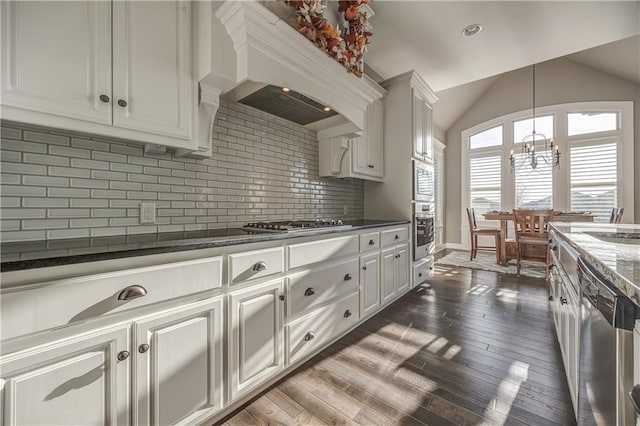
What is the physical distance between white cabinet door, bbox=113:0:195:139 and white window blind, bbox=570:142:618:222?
22.9ft

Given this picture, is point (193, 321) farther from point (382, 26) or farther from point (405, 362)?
point (382, 26)

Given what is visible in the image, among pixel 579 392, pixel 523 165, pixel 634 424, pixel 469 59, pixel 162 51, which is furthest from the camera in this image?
pixel 523 165

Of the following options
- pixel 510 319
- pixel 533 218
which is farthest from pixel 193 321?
pixel 533 218

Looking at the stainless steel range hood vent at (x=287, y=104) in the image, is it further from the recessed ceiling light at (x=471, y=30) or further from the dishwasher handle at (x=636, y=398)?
the dishwasher handle at (x=636, y=398)

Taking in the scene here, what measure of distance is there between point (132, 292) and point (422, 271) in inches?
125

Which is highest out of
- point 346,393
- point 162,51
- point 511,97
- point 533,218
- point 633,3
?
point 511,97

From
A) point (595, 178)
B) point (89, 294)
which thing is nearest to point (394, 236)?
point (89, 294)

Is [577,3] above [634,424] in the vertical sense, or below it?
above

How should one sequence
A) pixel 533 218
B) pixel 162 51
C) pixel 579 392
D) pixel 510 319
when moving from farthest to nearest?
pixel 533 218, pixel 510 319, pixel 162 51, pixel 579 392

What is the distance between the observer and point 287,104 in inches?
76.9

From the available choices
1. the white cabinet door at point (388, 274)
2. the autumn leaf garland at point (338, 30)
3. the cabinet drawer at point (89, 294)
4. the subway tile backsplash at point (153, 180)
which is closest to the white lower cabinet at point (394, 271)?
the white cabinet door at point (388, 274)

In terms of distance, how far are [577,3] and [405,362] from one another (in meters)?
3.30

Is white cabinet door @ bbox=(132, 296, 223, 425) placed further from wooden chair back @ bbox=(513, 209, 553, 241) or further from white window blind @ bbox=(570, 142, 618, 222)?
white window blind @ bbox=(570, 142, 618, 222)

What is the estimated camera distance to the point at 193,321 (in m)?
1.14
